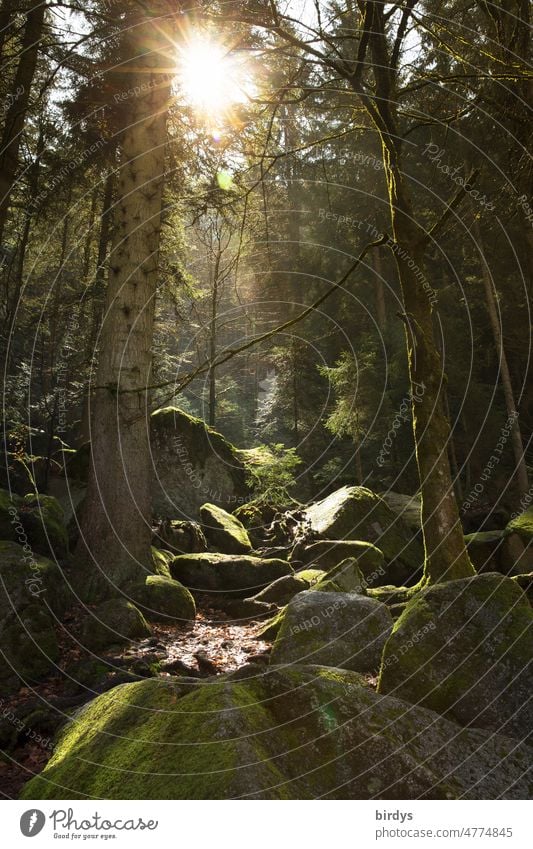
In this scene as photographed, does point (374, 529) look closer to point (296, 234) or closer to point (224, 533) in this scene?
point (224, 533)

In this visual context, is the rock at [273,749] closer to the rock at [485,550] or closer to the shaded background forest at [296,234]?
the shaded background forest at [296,234]

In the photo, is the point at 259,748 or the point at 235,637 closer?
the point at 259,748

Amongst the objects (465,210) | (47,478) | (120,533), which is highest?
(465,210)

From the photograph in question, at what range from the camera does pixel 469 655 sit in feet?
12.9

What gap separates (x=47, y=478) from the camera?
13984 millimetres

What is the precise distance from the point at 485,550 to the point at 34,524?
9.67 metres

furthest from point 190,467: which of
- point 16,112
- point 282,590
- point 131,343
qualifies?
point 16,112

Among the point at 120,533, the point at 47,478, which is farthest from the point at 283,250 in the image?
the point at 120,533

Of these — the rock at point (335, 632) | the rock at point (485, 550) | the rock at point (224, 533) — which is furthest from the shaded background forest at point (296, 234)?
the rock at point (335, 632)

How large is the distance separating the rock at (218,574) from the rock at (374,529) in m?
2.80

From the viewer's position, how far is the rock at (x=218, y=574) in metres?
9.87

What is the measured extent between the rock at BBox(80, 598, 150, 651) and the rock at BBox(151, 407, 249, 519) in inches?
317
